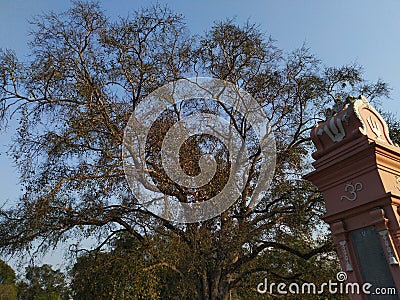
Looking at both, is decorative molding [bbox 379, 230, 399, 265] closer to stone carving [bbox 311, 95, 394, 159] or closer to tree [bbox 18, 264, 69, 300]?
stone carving [bbox 311, 95, 394, 159]

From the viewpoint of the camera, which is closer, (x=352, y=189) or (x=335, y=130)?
(x=352, y=189)

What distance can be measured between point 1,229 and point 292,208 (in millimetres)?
6736

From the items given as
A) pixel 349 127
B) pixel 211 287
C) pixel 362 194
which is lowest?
pixel 362 194

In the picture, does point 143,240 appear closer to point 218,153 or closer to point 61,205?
point 61,205

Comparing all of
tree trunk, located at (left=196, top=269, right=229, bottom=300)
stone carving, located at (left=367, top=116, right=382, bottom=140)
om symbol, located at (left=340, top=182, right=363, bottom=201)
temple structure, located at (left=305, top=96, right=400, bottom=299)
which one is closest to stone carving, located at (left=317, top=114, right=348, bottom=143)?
temple structure, located at (left=305, top=96, right=400, bottom=299)

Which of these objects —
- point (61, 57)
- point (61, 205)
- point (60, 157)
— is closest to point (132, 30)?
point (61, 57)

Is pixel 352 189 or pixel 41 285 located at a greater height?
pixel 41 285

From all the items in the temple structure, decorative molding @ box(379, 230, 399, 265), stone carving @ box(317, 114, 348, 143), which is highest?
stone carving @ box(317, 114, 348, 143)

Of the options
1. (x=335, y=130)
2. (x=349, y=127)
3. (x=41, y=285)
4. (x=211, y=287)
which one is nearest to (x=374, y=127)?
(x=349, y=127)

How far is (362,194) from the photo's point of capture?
4.18m

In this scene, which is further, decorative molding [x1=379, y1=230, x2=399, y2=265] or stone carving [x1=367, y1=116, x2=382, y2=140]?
stone carving [x1=367, y1=116, x2=382, y2=140]

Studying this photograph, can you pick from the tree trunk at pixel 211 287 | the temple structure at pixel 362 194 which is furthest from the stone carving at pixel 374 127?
the tree trunk at pixel 211 287

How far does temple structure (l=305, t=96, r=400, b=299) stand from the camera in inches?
154

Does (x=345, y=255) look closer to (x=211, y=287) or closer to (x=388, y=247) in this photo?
(x=388, y=247)
